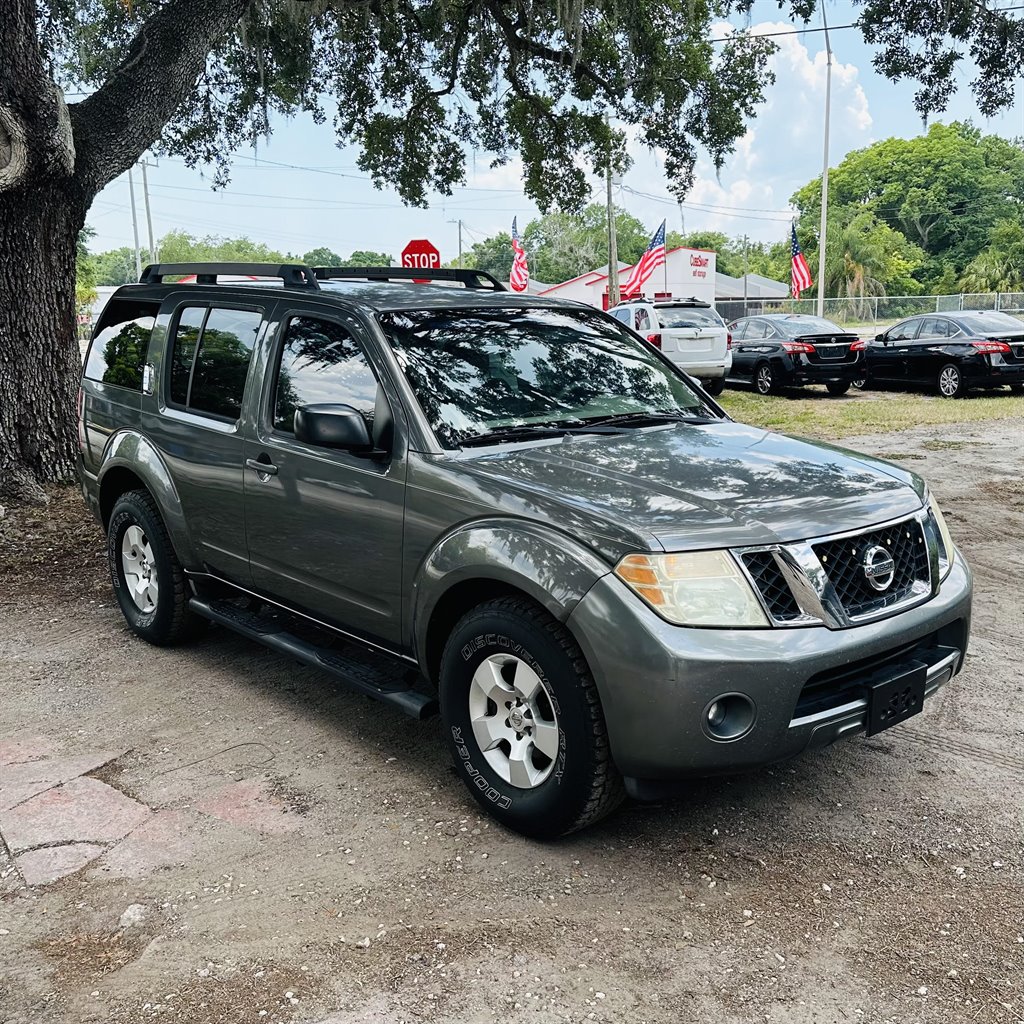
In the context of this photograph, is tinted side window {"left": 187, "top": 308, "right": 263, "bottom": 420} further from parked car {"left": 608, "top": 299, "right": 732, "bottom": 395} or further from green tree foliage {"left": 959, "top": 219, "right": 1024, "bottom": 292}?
green tree foliage {"left": 959, "top": 219, "right": 1024, "bottom": 292}

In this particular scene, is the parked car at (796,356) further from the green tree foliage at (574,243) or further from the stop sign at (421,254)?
the green tree foliage at (574,243)

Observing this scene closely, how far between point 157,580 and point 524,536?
9.02 ft

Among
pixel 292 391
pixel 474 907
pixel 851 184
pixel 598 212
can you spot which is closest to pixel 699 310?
pixel 292 391

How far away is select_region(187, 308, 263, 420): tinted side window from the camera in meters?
4.78

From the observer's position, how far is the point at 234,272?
16.8 ft

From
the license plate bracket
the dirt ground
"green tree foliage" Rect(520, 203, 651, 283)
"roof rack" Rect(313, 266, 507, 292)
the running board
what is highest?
"green tree foliage" Rect(520, 203, 651, 283)

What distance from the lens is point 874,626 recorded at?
10.8 feet

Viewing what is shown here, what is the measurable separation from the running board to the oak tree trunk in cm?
439

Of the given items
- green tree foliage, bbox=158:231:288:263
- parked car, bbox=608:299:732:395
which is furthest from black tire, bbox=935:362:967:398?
green tree foliage, bbox=158:231:288:263

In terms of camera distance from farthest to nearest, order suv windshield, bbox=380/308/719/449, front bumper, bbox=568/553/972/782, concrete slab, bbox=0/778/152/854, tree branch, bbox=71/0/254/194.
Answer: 1. tree branch, bbox=71/0/254/194
2. suv windshield, bbox=380/308/719/449
3. concrete slab, bbox=0/778/152/854
4. front bumper, bbox=568/553/972/782

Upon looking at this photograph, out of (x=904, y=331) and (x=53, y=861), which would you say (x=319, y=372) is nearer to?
(x=53, y=861)

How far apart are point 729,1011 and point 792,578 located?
1.23 meters

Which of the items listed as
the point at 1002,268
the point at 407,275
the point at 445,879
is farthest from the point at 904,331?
the point at 1002,268

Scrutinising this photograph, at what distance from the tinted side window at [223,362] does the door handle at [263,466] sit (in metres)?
0.28
